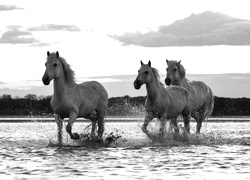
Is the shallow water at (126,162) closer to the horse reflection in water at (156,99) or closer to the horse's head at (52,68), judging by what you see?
A: the horse reflection in water at (156,99)

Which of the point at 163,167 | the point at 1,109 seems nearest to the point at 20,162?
the point at 163,167

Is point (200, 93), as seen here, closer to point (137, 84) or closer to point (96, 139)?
point (137, 84)

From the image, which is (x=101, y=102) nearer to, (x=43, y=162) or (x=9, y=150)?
(x=9, y=150)

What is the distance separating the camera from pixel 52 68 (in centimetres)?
1478

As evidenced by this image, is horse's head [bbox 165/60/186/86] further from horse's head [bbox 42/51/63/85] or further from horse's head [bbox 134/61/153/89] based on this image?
horse's head [bbox 42/51/63/85]

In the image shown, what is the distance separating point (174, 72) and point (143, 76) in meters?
3.22

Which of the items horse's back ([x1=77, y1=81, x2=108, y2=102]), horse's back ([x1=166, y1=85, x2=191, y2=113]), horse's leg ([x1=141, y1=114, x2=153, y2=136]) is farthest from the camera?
horse's back ([x1=166, y1=85, x2=191, y2=113])

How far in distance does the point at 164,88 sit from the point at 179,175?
757cm

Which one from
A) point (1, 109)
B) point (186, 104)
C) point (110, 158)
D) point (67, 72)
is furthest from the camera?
point (1, 109)

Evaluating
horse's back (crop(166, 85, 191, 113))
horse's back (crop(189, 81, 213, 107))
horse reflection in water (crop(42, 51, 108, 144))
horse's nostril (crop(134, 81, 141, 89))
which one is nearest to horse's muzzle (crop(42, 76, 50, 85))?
horse reflection in water (crop(42, 51, 108, 144))

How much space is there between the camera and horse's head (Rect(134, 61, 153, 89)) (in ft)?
52.7

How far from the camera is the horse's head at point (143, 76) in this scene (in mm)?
16078

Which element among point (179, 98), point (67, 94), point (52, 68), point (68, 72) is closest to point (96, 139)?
point (67, 94)

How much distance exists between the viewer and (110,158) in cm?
1216
